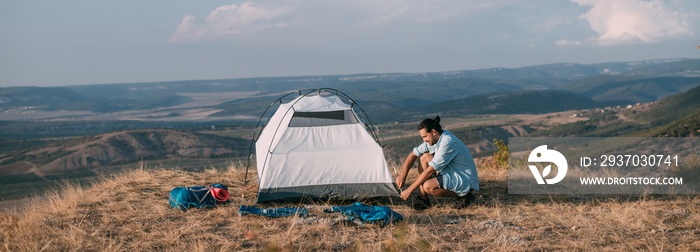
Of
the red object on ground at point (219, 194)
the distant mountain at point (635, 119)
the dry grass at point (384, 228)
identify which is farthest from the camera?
the distant mountain at point (635, 119)

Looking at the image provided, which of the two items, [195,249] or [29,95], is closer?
[195,249]

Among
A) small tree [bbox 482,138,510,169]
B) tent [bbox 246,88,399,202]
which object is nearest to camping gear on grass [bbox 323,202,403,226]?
tent [bbox 246,88,399,202]

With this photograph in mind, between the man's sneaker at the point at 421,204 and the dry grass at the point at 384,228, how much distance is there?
0.09 meters

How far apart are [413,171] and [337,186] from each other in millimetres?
3223

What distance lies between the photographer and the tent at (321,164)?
7.34m

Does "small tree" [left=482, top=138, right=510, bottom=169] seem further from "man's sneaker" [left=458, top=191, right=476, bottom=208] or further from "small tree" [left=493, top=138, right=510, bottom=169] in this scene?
"man's sneaker" [left=458, top=191, right=476, bottom=208]

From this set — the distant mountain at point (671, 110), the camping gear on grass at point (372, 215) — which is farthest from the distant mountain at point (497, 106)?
the camping gear on grass at point (372, 215)

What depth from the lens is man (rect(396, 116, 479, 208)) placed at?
6.43m

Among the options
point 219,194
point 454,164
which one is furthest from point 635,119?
point 219,194

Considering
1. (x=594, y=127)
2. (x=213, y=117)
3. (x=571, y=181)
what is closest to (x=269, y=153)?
(x=571, y=181)

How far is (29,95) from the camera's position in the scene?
19412 centimetres

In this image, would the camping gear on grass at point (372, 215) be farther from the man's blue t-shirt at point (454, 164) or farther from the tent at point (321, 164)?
the tent at point (321, 164)

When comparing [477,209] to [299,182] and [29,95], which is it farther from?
[29,95]

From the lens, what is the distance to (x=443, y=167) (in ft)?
21.7
